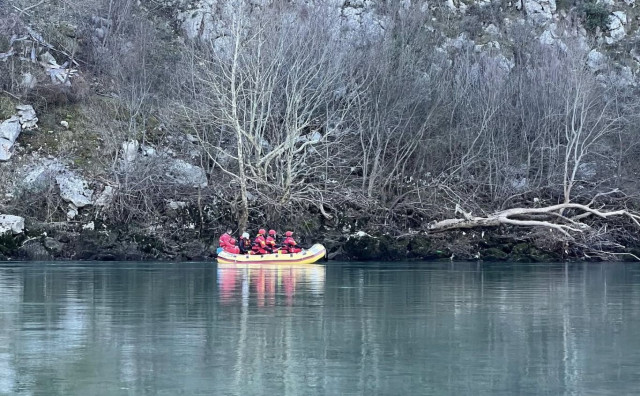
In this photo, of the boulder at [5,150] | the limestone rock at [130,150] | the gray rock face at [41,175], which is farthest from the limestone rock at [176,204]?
the boulder at [5,150]

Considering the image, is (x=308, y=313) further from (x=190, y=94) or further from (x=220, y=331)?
(x=190, y=94)

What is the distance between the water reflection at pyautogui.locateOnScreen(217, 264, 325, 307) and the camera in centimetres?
2523

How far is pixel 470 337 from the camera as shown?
1811 cm

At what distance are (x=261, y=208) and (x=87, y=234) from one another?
7299 millimetres

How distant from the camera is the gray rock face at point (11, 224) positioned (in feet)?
138

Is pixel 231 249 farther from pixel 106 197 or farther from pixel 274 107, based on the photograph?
pixel 274 107

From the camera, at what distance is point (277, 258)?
4006cm

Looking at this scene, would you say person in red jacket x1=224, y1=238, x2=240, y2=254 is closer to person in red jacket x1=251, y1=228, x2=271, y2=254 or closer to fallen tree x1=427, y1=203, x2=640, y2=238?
person in red jacket x1=251, y1=228, x2=271, y2=254

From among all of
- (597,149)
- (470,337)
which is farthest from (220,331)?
(597,149)

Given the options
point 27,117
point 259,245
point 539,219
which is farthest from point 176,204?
point 539,219

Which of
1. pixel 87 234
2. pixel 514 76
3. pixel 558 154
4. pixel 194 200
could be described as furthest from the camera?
pixel 514 76

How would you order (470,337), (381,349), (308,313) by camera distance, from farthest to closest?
(308,313)
(470,337)
(381,349)

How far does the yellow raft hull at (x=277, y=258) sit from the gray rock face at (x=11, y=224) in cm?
823

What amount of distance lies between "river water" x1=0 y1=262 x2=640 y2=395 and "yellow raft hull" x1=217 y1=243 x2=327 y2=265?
26.8ft
